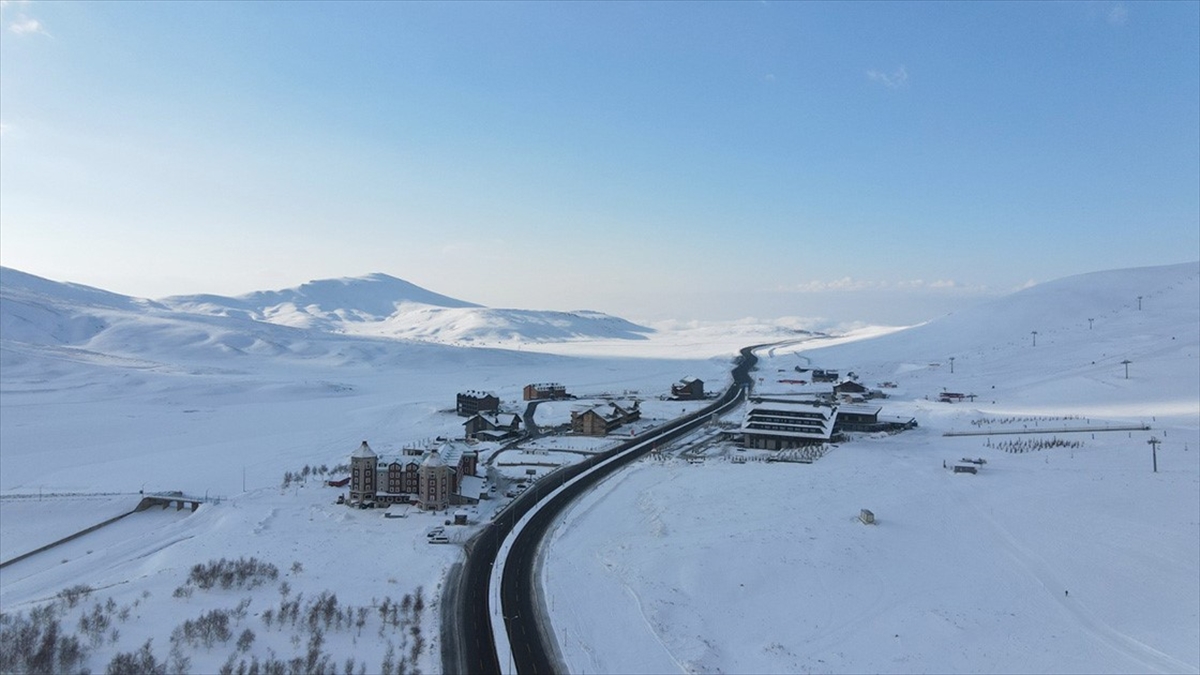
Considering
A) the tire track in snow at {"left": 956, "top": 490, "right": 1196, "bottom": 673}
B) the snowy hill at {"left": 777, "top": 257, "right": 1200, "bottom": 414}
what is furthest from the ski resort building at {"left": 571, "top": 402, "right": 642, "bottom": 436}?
the snowy hill at {"left": 777, "top": 257, "right": 1200, "bottom": 414}

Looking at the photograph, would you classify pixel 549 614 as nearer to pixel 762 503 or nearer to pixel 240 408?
pixel 762 503

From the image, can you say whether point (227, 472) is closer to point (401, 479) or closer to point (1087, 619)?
point (401, 479)

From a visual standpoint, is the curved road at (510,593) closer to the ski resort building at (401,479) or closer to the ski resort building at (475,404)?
the ski resort building at (401,479)

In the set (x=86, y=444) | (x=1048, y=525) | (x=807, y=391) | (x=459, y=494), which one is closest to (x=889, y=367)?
(x=807, y=391)

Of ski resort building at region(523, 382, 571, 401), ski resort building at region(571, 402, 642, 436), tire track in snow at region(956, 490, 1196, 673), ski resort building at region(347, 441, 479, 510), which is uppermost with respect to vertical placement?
ski resort building at region(523, 382, 571, 401)

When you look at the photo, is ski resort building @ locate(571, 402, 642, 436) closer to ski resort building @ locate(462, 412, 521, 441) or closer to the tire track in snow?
ski resort building @ locate(462, 412, 521, 441)

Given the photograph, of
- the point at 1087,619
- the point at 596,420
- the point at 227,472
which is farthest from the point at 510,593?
the point at 596,420
